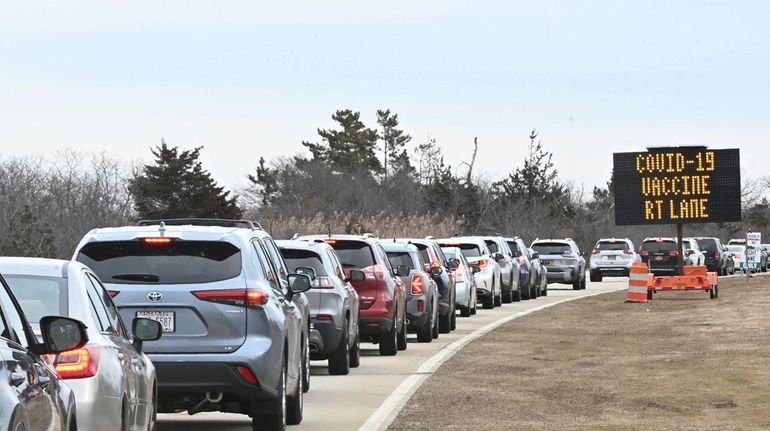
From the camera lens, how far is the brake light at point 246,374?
1321 cm

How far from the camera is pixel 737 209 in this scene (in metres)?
47.2

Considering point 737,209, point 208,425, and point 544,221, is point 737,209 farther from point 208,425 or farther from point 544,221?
point 544,221

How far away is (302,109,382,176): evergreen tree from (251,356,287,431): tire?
333 ft

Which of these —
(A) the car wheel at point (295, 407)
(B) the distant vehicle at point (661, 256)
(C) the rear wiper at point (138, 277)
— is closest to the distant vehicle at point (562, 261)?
(B) the distant vehicle at point (661, 256)

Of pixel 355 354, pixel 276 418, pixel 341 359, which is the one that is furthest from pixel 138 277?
pixel 355 354

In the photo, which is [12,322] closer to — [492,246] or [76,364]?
[76,364]

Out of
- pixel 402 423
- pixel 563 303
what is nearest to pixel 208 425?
pixel 402 423

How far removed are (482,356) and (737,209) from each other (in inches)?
960

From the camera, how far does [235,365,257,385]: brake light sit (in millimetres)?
13211

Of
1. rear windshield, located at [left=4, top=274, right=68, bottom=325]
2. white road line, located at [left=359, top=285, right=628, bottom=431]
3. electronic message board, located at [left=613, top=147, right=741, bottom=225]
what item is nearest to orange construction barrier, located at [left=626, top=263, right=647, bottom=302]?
electronic message board, located at [left=613, top=147, right=741, bottom=225]

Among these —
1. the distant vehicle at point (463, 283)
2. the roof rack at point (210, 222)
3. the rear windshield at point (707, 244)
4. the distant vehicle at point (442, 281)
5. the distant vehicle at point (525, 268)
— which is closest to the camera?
the roof rack at point (210, 222)

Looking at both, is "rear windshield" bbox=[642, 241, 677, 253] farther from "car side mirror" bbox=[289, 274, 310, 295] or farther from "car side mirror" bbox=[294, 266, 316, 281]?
"car side mirror" bbox=[289, 274, 310, 295]

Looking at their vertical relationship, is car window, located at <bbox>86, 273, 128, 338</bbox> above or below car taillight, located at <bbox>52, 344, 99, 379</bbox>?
above

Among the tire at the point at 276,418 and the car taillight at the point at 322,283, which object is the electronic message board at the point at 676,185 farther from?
the tire at the point at 276,418
